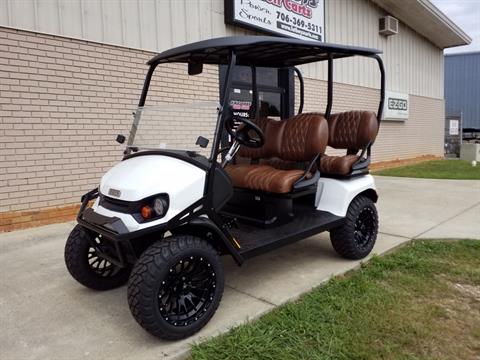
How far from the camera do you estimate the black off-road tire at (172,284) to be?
2.17m

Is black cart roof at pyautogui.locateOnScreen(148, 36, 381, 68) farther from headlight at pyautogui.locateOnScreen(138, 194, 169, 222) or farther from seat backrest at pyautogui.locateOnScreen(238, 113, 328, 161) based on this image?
headlight at pyautogui.locateOnScreen(138, 194, 169, 222)

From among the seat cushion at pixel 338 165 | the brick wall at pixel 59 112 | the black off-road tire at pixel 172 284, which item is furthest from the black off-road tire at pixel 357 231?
the brick wall at pixel 59 112

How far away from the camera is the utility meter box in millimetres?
14136

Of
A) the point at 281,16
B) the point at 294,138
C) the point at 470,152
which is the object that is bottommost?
the point at 470,152

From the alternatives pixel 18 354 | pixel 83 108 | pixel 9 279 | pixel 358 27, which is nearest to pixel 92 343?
pixel 18 354

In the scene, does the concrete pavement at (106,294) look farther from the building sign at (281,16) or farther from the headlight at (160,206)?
the building sign at (281,16)

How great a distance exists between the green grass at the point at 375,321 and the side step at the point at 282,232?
423 mm

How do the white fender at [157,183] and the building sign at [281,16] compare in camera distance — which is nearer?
the white fender at [157,183]

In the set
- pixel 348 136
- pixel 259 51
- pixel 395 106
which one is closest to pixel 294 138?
pixel 348 136

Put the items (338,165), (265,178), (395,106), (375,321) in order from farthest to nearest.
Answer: (395,106), (338,165), (265,178), (375,321)

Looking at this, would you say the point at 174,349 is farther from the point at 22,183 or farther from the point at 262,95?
the point at 262,95

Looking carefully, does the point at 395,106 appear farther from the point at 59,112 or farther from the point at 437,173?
the point at 59,112

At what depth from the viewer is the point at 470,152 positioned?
1446 centimetres

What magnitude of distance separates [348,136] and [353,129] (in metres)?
0.09
